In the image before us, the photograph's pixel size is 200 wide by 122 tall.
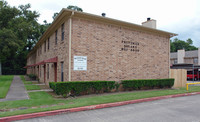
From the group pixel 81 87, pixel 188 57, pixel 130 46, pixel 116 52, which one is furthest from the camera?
pixel 188 57

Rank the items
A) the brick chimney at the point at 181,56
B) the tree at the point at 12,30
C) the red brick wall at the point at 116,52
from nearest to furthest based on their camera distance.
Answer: the red brick wall at the point at 116,52
the tree at the point at 12,30
the brick chimney at the point at 181,56

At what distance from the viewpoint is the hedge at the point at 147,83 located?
12.1 meters

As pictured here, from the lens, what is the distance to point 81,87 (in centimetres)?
982

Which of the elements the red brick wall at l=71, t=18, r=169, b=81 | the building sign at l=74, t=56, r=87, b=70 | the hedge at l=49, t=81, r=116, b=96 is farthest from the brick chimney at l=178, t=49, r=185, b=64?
the building sign at l=74, t=56, r=87, b=70

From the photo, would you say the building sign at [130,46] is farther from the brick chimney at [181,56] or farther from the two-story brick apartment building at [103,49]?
the brick chimney at [181,56]

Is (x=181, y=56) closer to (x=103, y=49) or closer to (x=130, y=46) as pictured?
(x=130, y=46)

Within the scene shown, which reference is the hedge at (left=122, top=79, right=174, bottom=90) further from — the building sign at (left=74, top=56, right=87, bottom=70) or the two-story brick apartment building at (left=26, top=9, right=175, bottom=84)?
the building sign at (left=74, top=56, right=87, bottom=70)

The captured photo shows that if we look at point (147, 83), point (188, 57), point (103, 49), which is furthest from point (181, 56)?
point (103, 49)

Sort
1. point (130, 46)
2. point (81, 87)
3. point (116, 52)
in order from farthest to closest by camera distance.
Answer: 1. point (130, 46)
2. point (116, 52)
3. point (81, 87)

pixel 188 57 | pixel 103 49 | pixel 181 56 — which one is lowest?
pixel 103 49

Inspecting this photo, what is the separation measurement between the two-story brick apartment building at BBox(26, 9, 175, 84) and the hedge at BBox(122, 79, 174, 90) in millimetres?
669

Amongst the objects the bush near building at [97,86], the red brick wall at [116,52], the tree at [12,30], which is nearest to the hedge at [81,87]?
the bush near building at [97,86]

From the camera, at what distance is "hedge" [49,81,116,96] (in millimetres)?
9176

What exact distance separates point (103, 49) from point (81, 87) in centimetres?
336
